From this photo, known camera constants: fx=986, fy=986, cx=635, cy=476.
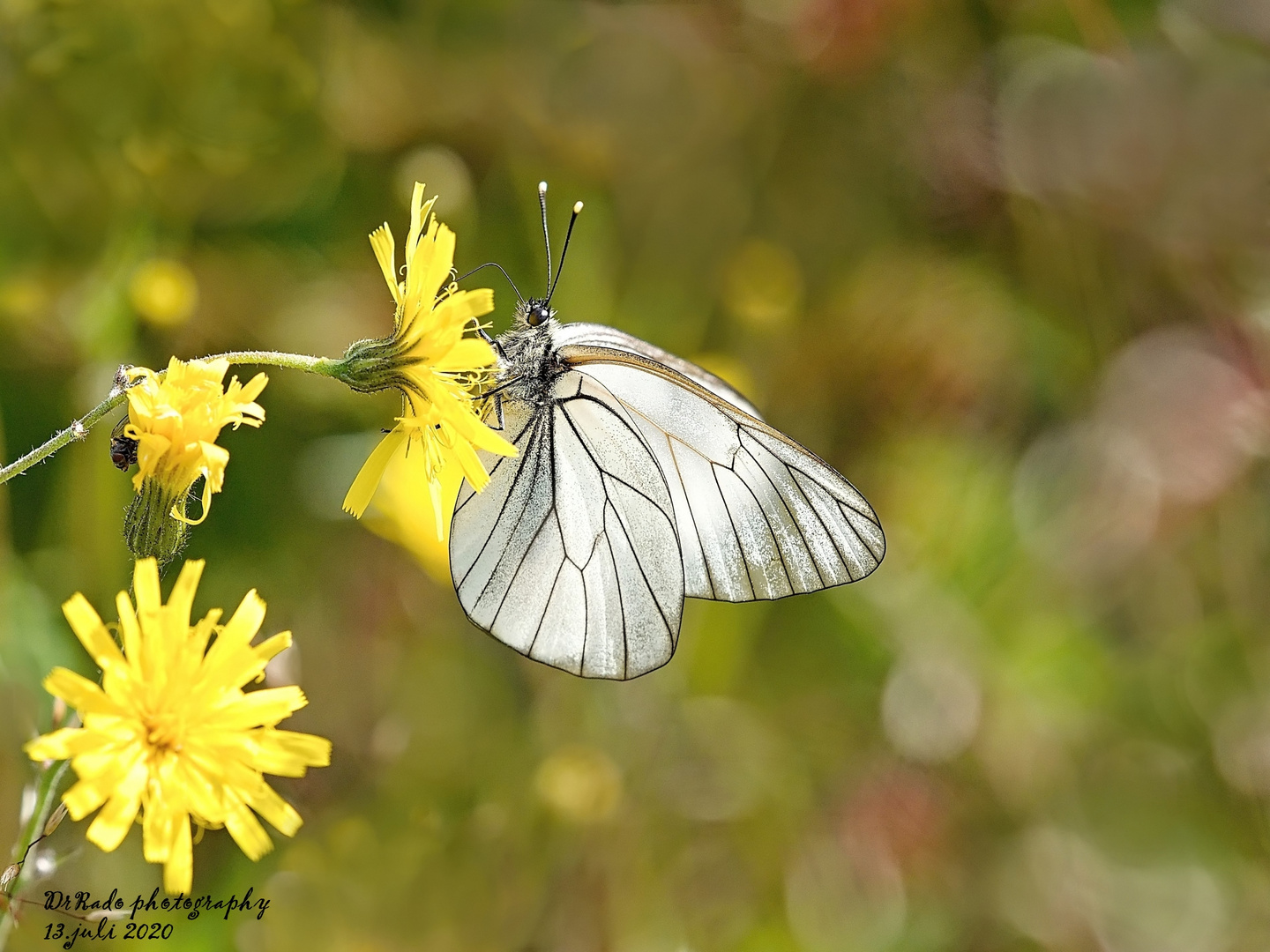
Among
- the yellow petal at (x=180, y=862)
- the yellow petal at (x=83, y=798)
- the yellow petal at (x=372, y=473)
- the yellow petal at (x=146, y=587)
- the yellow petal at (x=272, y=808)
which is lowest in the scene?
the yellow petal at (x=180, y=862)

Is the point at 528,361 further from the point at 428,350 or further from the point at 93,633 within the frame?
the point at 93,633

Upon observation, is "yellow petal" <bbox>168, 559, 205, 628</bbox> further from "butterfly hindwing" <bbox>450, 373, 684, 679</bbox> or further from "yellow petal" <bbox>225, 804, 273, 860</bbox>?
"butterfly hindwing" <bbox>450, 373, 684, 679</bbox>

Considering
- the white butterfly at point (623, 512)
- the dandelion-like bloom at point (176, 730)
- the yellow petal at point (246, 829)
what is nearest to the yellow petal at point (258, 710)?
the dandelion-like bloom at point (176, 730)

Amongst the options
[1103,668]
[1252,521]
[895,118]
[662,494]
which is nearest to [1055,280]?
[895,118]

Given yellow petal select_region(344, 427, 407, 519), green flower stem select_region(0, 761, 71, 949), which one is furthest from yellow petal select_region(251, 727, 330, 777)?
yellow petal select_region(344, 427, 407, 519)

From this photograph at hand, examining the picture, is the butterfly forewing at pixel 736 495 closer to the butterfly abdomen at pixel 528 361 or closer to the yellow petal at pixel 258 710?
the butterfly abdomen at pixel 528 361

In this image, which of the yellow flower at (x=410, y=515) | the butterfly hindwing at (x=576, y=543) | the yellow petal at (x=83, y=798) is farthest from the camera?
the yellow flower at (x=410, y=515)

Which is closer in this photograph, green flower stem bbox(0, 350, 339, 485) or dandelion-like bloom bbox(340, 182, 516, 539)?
green flower stem bbox(0, 350, 339, 485)
